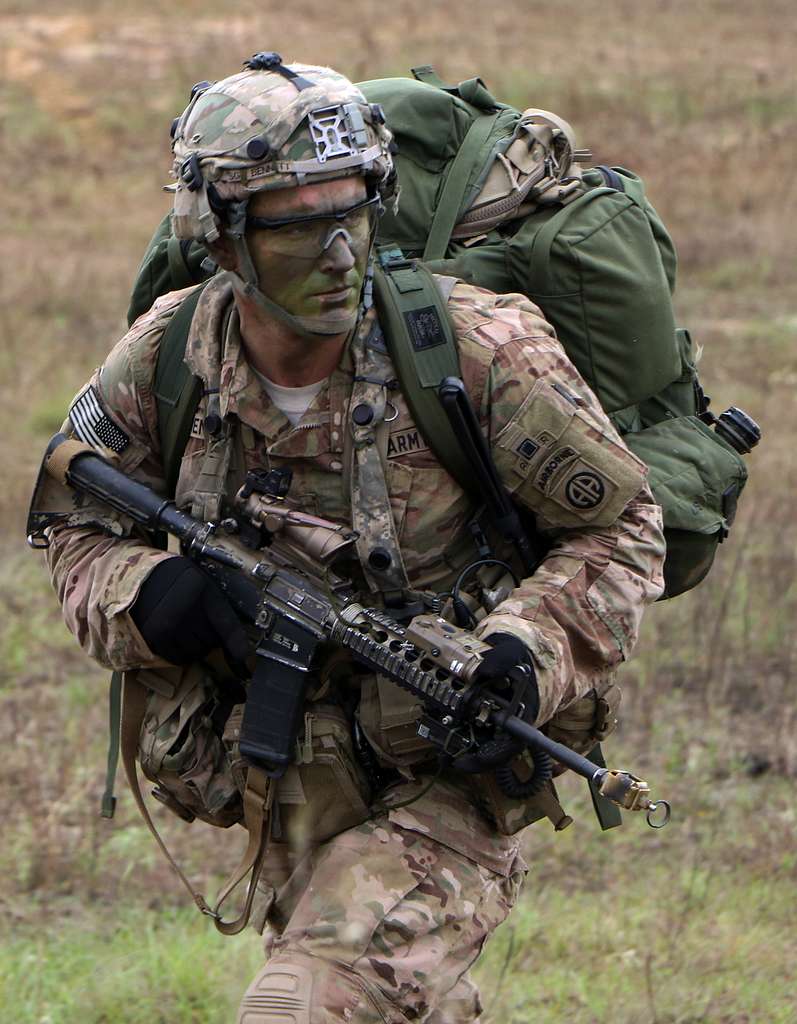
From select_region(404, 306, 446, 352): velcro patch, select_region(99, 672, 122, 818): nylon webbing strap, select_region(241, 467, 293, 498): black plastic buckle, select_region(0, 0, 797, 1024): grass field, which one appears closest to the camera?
select_region(404, 306, 446, 352): velcro patch

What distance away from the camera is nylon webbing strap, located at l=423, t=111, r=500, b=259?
129 inches

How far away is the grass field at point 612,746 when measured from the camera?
4.45m

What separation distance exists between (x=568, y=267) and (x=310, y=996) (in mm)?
1404

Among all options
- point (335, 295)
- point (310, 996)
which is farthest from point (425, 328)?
point (310, 996)

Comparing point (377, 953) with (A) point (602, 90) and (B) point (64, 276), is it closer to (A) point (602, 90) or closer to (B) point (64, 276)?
(B) point (64, 276)

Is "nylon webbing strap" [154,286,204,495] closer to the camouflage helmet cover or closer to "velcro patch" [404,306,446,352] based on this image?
the camouflage helmet cover

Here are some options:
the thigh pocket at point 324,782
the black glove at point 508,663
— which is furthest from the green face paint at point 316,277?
the thigh pocket at point 324,782

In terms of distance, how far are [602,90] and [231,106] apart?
14.9 m

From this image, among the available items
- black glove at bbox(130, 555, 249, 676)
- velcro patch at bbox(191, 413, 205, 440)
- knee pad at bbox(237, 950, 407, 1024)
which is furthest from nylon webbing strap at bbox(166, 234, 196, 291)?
knee pad at bbox(237, 950, 407, 1024)

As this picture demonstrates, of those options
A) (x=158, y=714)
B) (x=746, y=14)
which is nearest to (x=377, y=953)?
(x=158, y=714)

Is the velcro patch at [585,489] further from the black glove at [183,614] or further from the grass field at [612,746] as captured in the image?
the grass field at [612,746]

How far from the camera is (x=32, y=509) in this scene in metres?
3.30

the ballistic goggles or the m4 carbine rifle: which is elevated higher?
the ballistic goggles

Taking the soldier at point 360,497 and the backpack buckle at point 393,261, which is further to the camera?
the backpack buckle at point 393,261
